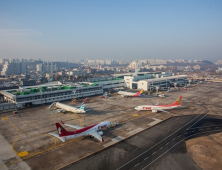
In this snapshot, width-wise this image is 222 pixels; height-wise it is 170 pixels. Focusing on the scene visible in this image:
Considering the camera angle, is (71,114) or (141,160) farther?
(71,114)

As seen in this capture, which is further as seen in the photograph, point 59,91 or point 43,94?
point 59,91

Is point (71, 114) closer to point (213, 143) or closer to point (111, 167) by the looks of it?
point (111, 167)

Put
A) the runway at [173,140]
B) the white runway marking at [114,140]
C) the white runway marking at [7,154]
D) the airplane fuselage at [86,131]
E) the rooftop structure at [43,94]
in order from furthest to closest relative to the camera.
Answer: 1. the rooftop structure at [43,94]
2. the airplane fuselage at [86,131]
3. the white runway marking at [114,140]
4. the runway at [173,140]
5. the white runway marking at [7,154]

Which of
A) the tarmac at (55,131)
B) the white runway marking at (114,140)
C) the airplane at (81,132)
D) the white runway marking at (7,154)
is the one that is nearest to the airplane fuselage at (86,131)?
the airplane at (81,132)

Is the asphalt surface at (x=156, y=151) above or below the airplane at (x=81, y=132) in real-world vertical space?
below

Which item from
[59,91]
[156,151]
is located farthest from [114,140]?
→ [59,91]

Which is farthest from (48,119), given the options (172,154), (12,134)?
(172,154)

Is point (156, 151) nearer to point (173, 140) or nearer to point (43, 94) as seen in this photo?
point (173, 140)

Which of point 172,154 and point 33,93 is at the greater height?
point 33,93

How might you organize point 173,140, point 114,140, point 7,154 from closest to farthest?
1. point 7,154
2. point 173,140
3. point 114,140

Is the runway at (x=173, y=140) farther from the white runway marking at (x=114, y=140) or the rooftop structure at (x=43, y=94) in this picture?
→ the rooftop structure at (x=43, y=94)

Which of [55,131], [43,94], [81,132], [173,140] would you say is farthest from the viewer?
[43,94]
